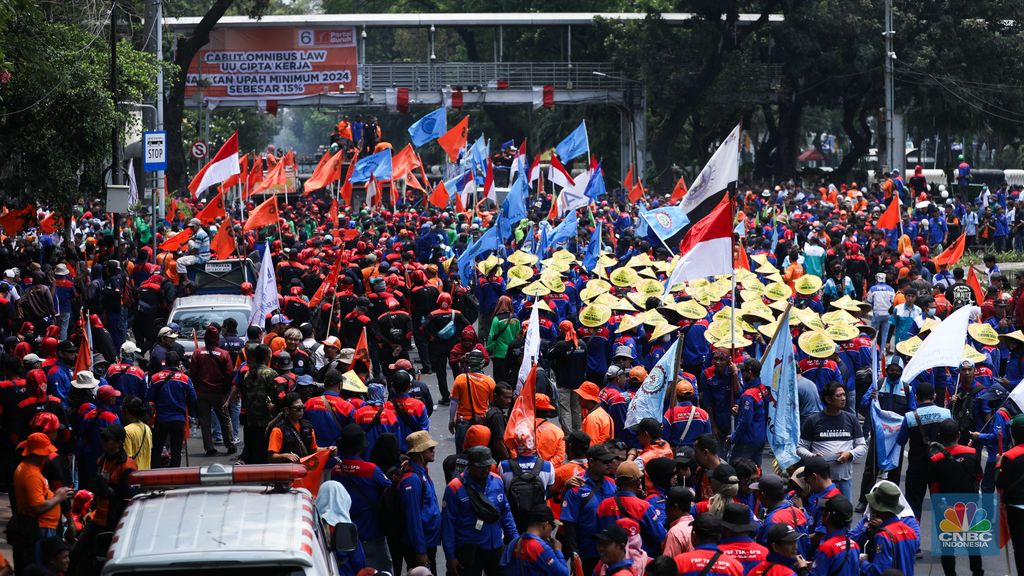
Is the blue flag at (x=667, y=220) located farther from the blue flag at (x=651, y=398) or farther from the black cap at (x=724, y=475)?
the black cap at (x=724, y=475)

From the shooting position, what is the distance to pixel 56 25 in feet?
68.8

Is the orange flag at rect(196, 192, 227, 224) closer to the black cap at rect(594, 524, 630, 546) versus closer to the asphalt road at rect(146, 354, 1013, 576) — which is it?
the asphalt road at rect(146, 354, 1013, 576)

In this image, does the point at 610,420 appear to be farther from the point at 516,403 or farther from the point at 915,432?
the point at 915,432

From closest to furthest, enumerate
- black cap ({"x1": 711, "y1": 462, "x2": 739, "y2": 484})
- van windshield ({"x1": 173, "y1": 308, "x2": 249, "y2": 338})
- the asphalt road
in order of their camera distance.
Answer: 1. black cap ({"x1": 711, "y1": 462, "x2": 739, "y2": 484})
2. the asphalt road
3. van windshield ({"x1": 173, "y1": 308, "x2": 249, "y2": 338})

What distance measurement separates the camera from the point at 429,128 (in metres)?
33.8

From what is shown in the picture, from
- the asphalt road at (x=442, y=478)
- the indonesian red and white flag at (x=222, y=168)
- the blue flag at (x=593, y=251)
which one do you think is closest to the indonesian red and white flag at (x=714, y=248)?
the asphalt road at (x=442, y=478)

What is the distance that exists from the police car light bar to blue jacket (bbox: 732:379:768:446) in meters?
5.56

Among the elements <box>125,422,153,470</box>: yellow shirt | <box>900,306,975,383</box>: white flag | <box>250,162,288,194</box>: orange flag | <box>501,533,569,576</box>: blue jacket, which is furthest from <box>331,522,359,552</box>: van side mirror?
<box>250,162,288,194</box>: orange flag

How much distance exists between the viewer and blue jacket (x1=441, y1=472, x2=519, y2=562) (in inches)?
373

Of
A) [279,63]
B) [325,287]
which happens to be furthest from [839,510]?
[279,63]

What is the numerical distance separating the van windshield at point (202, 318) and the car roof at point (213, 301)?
105mm

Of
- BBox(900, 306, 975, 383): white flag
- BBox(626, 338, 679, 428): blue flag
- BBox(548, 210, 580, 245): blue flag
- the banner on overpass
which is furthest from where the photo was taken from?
the banner on overpass

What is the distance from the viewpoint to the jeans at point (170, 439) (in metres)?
13.8

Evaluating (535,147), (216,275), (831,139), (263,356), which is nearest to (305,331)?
(263,356)
